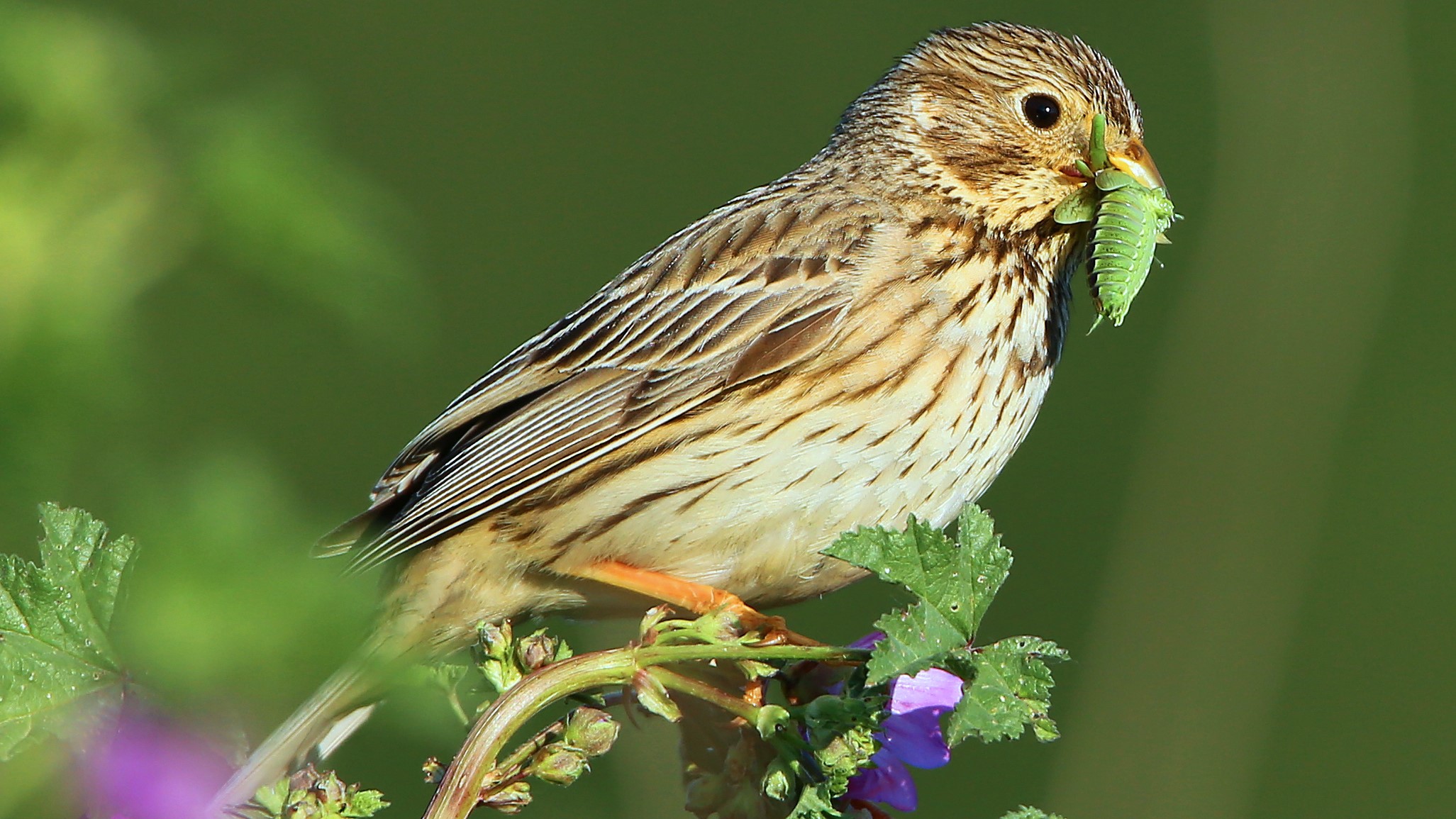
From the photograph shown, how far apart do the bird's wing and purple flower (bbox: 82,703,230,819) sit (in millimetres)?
1847

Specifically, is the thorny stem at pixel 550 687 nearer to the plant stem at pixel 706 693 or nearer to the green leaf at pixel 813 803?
the plant stem at pixel 706 693

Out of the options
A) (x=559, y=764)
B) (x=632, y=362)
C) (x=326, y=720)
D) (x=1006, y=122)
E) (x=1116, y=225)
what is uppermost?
(x=1006, y=122)

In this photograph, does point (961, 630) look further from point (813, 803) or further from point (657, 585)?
point (657, 585)

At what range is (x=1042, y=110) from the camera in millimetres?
4383

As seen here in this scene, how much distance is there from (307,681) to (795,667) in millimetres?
1080

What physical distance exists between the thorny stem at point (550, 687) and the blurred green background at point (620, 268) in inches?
2.2

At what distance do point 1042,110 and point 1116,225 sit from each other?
0.67m

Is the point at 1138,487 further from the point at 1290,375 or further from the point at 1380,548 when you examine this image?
the point at 1380,548

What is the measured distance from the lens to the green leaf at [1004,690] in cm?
208

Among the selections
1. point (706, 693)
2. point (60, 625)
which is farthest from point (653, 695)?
point (60, 625)

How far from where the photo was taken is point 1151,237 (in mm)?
3855

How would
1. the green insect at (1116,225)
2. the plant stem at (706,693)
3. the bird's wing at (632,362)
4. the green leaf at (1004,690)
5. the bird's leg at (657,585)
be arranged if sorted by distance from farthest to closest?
1. the bird's wing at (632,362)
2. the bird's leg at (657,585)
3. the green insect at (1116,225)
4. the plant stem at (706,693)
5. the green leaf at (1004,690)

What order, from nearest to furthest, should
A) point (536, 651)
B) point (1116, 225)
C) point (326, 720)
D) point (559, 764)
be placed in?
1. point (559, 764)
2. point (536, 651)
3. point (326, 720)
4. point (1116, 225)

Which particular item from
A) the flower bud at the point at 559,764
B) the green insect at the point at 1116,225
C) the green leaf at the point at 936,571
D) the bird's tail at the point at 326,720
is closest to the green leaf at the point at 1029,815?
the green leaf at the point at 936,571
